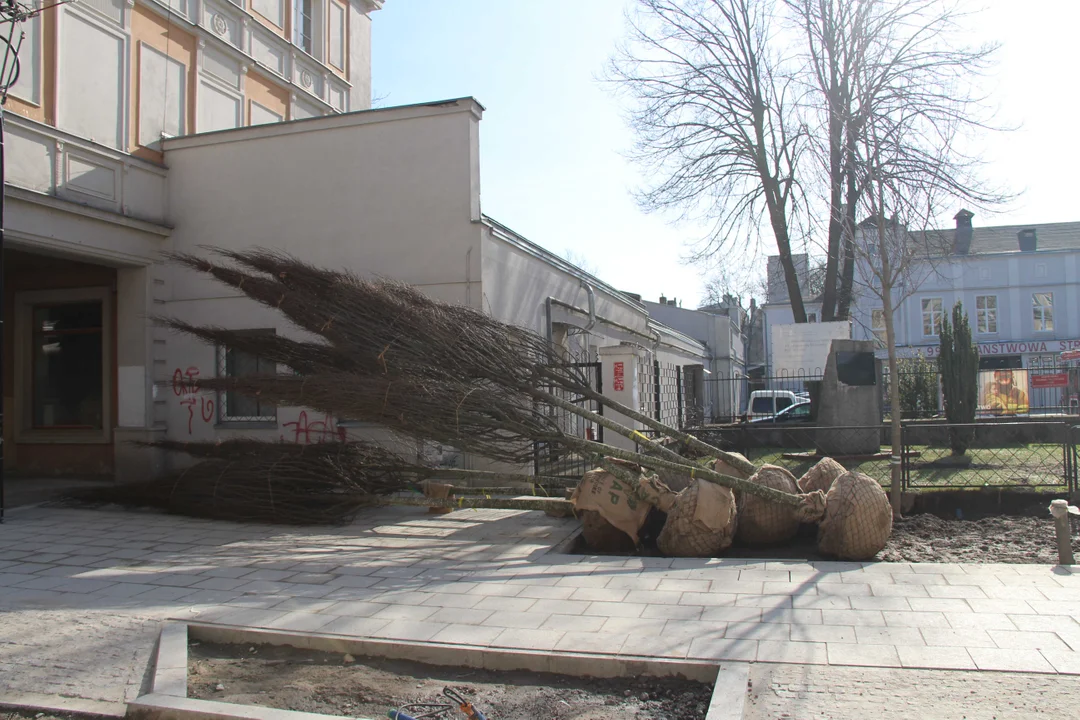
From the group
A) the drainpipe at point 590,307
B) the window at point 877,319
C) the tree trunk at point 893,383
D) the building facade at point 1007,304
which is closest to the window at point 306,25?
the drainpipe at point 590,307

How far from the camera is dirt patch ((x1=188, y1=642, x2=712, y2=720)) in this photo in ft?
12.8

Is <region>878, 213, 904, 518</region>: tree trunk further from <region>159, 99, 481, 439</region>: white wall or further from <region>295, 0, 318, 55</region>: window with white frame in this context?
<region>295, 0, 318, 55</region>: window with white frame

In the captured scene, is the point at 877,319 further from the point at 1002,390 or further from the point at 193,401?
the point at 193,401

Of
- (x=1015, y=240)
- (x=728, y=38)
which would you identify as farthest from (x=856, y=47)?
(x=1015, y=240)

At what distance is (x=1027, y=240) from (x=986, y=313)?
5159 millimetres

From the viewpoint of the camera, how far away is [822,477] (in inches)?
297

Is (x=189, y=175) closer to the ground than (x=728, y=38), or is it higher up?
closer to the ground

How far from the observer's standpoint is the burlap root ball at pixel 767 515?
7.12 meters

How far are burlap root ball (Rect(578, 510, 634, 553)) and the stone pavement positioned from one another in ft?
1.26

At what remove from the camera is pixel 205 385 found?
834cm

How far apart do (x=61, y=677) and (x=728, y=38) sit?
20312 millimetres

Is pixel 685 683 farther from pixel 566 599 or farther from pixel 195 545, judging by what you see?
pixel 195 545

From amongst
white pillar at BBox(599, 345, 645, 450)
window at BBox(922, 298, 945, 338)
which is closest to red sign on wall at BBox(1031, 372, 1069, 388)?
white pillar at BBox(599, 345, 645, 450)

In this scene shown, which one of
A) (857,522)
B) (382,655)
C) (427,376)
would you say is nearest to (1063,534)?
(857,522)
